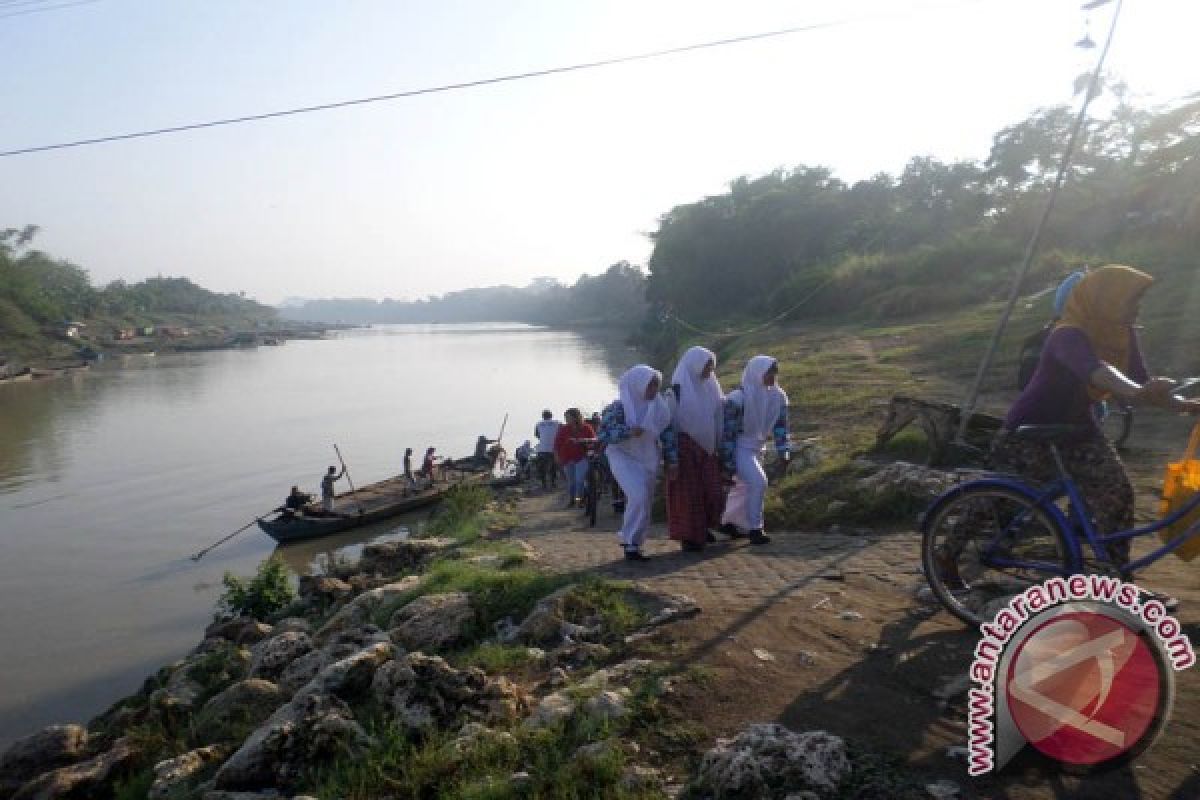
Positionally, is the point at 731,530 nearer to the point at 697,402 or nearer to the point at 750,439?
the point at 750,439

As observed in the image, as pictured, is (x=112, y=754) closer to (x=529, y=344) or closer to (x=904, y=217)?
(x=904, y=217)

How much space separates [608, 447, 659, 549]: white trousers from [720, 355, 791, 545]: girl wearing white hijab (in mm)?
636

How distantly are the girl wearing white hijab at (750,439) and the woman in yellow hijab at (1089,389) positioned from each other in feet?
9.17

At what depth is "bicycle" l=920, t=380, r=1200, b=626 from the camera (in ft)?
11.0

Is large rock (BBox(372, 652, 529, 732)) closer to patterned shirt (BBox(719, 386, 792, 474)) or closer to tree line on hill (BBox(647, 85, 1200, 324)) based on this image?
patterned shirt (BBox(719, 386, 792, 474))

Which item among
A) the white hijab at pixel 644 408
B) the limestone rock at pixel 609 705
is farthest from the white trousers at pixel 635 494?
the limestone rock at pixel 609 705

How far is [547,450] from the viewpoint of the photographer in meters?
16.1

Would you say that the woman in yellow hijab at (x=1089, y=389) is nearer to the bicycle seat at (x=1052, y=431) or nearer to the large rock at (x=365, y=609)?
the bicycle seat at (x=1052, y=431)

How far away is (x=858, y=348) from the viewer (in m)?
21.1

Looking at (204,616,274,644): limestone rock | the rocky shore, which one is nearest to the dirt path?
the rocky shore

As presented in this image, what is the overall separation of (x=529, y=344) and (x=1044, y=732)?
89.2 meters

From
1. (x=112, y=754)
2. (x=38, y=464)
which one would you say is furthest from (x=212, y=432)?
(x=112, y=754)

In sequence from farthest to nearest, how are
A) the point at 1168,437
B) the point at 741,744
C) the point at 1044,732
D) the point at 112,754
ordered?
the point at 1168,437
the point at 112,754
the point at 741,744
the point at 1044,732

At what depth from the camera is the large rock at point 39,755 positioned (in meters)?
5.79
